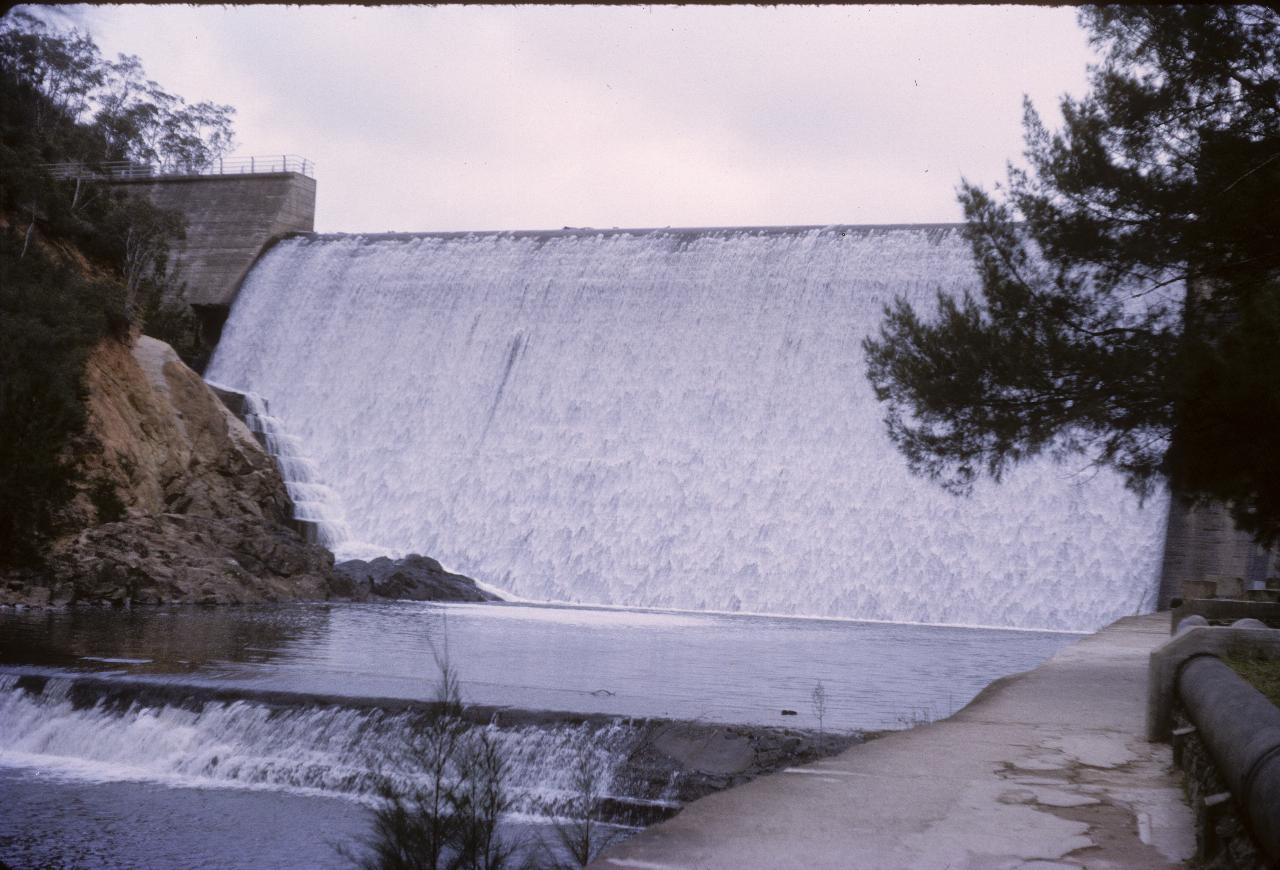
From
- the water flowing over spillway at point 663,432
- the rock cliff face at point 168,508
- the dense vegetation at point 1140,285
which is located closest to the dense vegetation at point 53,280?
the rock cliff face at point 168,508

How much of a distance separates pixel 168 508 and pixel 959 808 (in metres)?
18.7

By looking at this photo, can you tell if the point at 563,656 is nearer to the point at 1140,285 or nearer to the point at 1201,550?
the point at 1140,285

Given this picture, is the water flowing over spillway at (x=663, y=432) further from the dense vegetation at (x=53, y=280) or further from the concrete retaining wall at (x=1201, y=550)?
the dense vegetation at (x=53, y=280)

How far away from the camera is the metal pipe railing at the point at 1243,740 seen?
108 inches

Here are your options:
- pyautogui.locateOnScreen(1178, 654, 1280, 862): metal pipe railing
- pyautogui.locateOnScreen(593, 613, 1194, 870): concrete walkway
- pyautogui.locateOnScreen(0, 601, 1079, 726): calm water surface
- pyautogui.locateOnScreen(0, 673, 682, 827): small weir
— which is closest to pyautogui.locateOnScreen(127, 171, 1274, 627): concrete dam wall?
pyautogui.locateOnScreen(0, 601, 1079, 726): calm water surface

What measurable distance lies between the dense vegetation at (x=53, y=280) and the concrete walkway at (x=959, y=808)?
2840 millimetres

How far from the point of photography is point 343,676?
10102mm

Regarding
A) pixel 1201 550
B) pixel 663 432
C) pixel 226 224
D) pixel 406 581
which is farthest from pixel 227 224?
pixel 1201 550

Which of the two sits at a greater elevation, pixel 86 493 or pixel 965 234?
pixel 965 234

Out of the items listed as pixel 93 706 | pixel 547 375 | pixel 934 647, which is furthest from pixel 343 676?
pixel 547 375

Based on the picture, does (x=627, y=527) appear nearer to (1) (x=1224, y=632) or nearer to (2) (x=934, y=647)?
(2) (x=934, y=647)

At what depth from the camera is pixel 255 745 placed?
8336 millimetres

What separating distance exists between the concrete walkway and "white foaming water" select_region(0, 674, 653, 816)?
2.20m

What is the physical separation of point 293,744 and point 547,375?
18.6m
